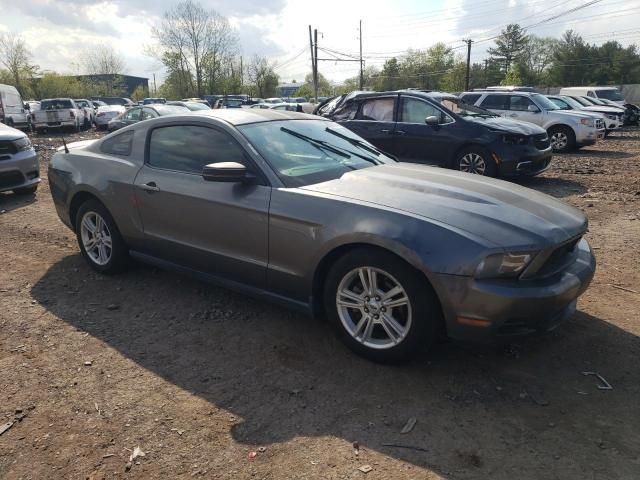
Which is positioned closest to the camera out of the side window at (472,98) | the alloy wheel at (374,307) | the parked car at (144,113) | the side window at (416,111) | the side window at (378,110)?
the alloy wheel at (374,307)

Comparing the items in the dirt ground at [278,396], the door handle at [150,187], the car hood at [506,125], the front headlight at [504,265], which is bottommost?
the dirt ground at [278,396]

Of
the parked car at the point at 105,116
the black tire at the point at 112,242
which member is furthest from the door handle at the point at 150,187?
the parked car at the point at 105,116

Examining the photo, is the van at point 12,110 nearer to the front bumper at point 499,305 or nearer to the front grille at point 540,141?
the front grille at point 540,141

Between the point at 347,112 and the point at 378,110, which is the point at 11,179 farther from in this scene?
the point at 378,110

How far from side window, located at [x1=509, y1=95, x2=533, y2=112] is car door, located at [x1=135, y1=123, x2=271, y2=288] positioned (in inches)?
491

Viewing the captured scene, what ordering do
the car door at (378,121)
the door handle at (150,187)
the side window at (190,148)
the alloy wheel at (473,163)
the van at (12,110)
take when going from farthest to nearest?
the van at (12,110), the car door at (378,121), the alloy wheel at (473,163), the door handle at (150,187), the side window at (190,148)

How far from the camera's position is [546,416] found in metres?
2.72

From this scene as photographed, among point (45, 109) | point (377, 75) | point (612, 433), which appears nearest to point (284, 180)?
point (612, 433)

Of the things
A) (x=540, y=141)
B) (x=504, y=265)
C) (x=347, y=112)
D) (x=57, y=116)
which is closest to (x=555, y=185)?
(x=540, y=141)

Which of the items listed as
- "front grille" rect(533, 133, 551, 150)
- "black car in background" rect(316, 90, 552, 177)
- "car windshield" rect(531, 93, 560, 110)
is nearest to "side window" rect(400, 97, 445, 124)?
"black car in background" rect(316, 90, 552, 177)

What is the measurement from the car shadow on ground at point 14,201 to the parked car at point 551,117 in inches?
466

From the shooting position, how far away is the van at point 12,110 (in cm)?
2327

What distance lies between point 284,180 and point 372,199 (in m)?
0.68

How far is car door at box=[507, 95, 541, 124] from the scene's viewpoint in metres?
14.0
